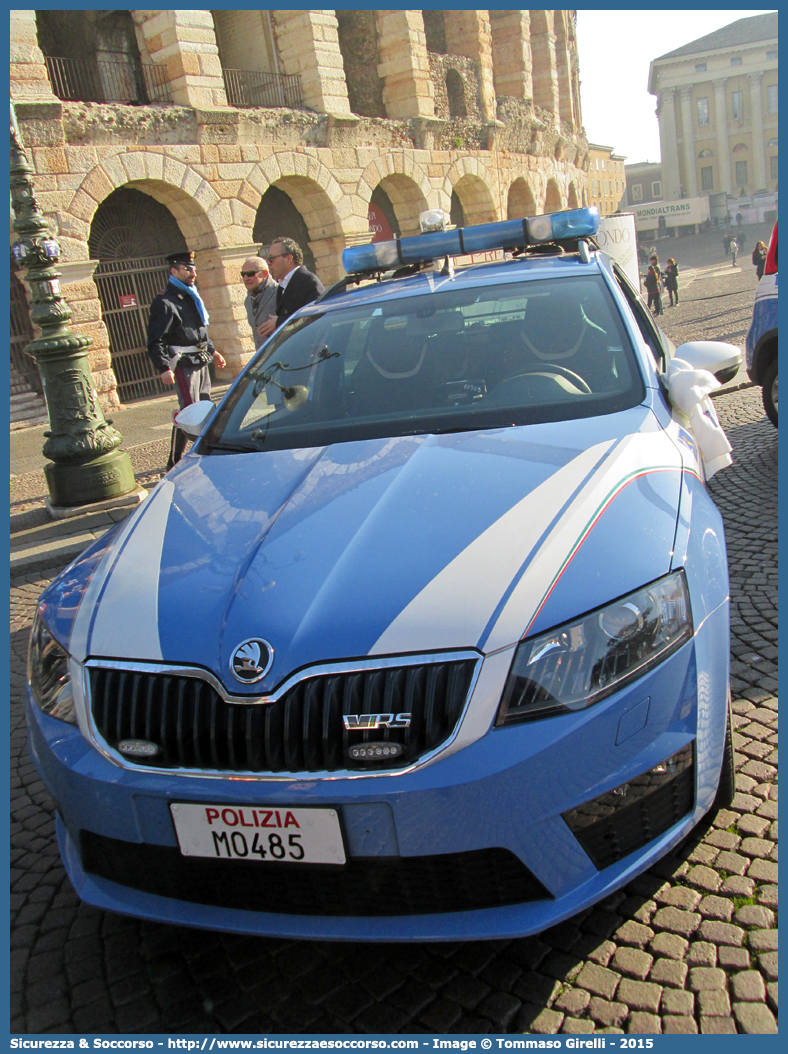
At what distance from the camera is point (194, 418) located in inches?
140

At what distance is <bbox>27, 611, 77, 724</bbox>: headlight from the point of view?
84.0 inches

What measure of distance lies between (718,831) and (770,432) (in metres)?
5.09

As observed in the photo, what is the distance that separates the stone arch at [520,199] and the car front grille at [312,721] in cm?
3127

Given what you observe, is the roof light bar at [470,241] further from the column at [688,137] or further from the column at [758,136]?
the column at [688,137]

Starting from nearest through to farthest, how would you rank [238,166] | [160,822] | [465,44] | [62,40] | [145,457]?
[160,822] < [145,457] < [238,166] < [62,40] < [465,44]

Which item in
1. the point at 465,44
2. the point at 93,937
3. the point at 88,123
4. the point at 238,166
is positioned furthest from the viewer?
the point at 465,44

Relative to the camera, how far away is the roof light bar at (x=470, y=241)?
4348mm

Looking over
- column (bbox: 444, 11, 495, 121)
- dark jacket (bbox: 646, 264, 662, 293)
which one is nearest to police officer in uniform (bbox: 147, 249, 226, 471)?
dark jacket (bbox: 646, 264, 662, 293)

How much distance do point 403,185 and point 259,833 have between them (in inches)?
897

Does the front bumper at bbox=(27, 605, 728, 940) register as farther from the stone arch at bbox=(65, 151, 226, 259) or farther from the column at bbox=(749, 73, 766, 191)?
the column at bbox=(749, 73, 766, 191)

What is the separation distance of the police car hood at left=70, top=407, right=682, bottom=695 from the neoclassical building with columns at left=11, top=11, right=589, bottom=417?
1299 centimetres

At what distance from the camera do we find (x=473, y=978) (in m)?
2.03

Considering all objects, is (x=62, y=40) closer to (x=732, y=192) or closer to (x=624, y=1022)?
(x=624, y=1022)

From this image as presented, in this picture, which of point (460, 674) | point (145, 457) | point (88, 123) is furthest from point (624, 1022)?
A: point (88, 123)
